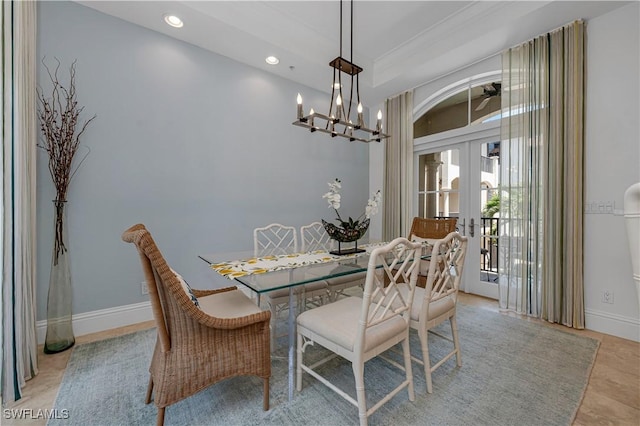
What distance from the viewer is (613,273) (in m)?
2.38

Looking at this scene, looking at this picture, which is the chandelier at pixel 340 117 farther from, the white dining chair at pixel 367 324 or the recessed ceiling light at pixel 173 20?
the recessed ceiling light at pixel 173 20

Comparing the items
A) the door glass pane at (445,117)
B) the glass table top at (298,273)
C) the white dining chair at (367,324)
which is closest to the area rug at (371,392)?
the white dining chair at (367,324)

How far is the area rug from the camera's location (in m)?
1.41

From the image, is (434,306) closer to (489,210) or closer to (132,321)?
(489,210)

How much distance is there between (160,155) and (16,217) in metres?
1.27

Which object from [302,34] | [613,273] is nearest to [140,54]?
[302,34]

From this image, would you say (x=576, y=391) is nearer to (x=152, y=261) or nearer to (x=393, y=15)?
(x=152, y=261)

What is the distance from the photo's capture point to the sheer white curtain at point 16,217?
1504 millimetres

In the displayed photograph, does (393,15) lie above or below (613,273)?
above

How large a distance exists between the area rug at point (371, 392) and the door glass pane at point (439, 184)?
6.32 feet

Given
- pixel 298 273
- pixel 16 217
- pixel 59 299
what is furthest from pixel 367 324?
pixel 59 299

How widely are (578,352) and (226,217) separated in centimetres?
337

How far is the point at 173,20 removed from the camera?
2.49 metres

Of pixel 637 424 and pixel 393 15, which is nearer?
pixel 637 424
